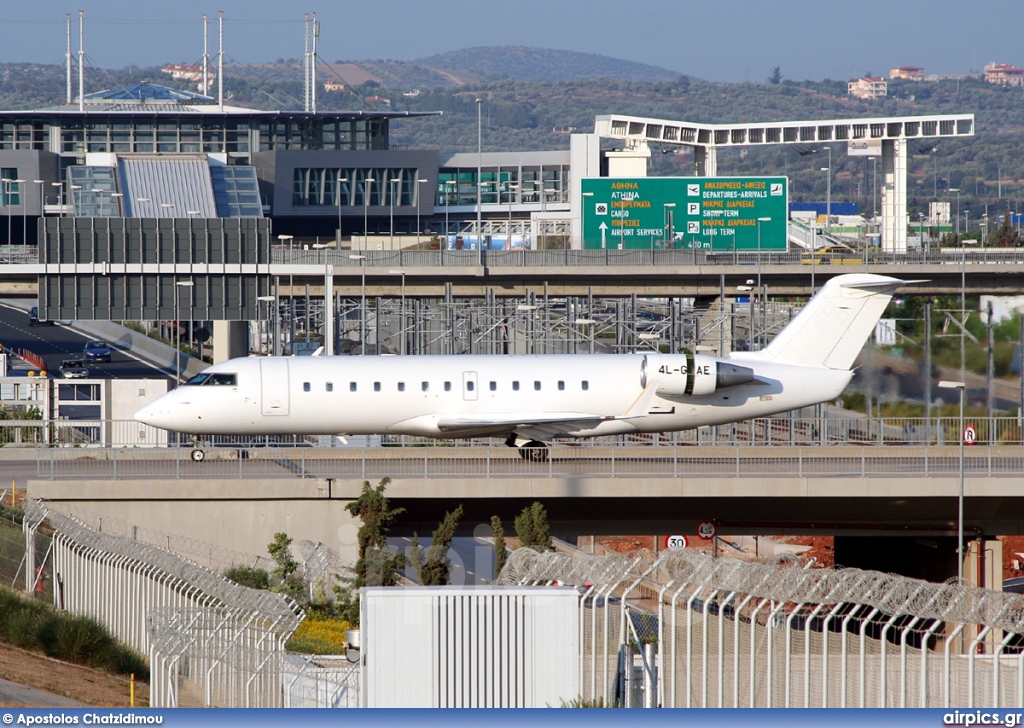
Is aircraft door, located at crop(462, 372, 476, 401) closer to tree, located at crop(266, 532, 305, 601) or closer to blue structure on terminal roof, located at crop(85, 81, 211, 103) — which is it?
tree, located at crop(266, 532, 305, 601)

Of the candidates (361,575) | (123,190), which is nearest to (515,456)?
(361,575)

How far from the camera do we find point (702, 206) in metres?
69.9

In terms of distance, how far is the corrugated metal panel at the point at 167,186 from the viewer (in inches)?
4648

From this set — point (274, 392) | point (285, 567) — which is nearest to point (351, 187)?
point (274, 392)

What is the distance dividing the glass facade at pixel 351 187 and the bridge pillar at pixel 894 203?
64.2 meters

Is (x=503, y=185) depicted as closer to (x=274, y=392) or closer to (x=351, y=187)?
(x=351, y=187)

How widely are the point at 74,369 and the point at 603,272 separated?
4075 cm

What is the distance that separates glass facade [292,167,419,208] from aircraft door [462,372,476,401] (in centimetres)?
10972

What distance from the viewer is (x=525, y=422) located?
37219 mm

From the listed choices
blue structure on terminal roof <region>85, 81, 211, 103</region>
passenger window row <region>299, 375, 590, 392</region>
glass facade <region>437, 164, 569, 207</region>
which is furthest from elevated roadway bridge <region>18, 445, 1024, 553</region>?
blue structure on terminal roof <region>85, 81, 211, 103</region>

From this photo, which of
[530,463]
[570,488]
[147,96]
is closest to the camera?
[570,488]

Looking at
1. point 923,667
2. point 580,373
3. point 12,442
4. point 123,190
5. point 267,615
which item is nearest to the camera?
point 923,667

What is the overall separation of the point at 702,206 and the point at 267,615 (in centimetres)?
5522

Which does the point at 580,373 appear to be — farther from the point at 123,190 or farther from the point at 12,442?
the point at 123,190
